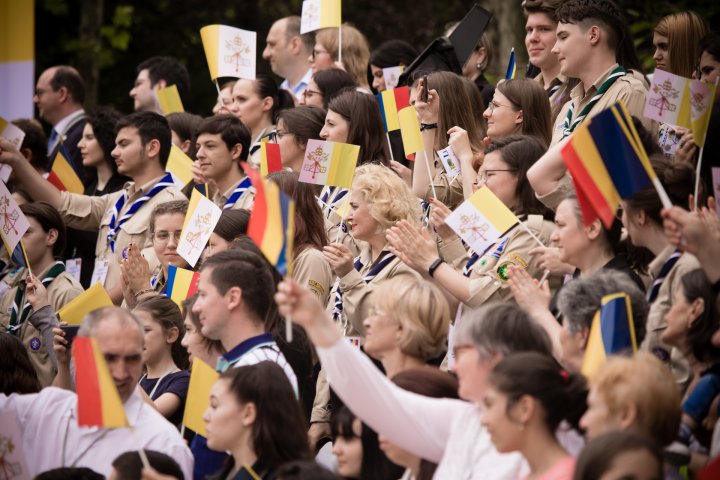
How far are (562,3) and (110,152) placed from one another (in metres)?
4.02

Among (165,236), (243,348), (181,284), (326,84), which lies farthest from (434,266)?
(326,84)

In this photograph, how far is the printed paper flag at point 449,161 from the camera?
7707 mm

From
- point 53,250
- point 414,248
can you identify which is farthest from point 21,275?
point 414,248

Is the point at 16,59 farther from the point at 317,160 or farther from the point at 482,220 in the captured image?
the point at 482,220

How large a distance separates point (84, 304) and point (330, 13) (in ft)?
12.7

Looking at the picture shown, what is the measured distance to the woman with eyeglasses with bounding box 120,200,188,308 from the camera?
7.81 meters

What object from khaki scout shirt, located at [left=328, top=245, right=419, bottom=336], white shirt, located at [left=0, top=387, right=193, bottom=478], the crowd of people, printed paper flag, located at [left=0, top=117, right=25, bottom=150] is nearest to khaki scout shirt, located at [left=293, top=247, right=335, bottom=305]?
the crowd of people

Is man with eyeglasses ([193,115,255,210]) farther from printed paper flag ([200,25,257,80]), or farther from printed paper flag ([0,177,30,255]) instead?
printed paper flag ([0,177,30,255])

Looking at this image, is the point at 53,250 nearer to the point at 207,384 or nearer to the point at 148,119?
the point at 148,119

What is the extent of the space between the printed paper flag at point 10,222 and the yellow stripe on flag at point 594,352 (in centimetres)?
423

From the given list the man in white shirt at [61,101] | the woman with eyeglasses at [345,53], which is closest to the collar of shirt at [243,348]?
the woman with eyeglasses at [345,53]

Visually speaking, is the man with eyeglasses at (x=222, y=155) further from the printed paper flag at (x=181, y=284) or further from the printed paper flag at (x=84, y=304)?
the printed paper flag at (x=84, y=304)

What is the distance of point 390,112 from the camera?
8328 millimetres

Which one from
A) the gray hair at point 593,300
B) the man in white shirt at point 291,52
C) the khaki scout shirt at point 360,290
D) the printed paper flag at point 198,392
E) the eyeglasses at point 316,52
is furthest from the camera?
the man in white shirt at point 291,52
